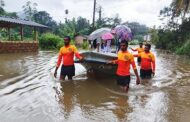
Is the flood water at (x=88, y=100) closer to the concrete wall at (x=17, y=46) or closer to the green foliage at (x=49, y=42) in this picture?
the concrete wall at (x=17, y=46)

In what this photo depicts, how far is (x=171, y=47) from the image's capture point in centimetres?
4375

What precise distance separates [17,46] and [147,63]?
15.6 m

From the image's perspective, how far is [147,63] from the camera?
10422mm

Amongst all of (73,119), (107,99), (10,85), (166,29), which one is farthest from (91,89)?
(166,29)

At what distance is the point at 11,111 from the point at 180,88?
239 inches

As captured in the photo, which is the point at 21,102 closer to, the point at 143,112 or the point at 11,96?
the point at 11,96

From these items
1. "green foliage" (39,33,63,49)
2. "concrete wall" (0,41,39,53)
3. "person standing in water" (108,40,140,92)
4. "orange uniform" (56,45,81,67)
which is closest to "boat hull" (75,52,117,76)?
"orange uniform" (56,45,81,67)

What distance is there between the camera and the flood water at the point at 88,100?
6.48m

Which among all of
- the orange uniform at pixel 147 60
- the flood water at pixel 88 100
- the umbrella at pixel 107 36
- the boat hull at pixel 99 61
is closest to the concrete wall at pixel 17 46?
the flood water at pixel 88 100

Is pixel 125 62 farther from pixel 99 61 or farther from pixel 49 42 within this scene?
pixel 49 42

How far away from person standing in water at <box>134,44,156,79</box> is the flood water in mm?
345

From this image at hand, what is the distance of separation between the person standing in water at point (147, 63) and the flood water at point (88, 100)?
1.13 feet

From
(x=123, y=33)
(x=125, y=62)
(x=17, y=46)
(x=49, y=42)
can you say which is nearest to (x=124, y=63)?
(x=125, y=62)

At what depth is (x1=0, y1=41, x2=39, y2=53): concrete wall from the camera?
2241cm
